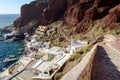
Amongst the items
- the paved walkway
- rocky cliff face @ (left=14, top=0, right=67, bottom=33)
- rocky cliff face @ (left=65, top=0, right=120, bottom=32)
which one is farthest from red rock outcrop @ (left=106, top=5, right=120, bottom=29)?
rocky cliff face @ (left=14, top=0, right=67, bottom=33)

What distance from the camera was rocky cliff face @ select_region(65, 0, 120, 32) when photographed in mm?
42725

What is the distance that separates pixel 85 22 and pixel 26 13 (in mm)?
54278

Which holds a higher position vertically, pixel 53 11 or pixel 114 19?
pixel 53 11

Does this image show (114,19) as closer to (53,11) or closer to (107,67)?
(107,67)

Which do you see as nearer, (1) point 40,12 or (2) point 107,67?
(2) point 107,67

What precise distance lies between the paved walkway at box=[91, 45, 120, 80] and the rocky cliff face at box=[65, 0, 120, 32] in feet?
92.0

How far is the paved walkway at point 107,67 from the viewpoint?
925 cm

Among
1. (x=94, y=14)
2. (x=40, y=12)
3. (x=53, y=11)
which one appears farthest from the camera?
(x=40, y=12)

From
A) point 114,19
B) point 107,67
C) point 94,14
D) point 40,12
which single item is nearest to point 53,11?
point 40,12

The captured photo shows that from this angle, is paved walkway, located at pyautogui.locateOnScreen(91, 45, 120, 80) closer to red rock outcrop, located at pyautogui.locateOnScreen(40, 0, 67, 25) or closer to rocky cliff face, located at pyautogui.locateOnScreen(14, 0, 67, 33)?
rocky cliff face, located at pyautogui.locateOnScreen(14, 0, 67, 33)

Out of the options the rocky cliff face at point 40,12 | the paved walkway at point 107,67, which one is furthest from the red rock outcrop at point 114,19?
the rocky cliff face at point 40,12

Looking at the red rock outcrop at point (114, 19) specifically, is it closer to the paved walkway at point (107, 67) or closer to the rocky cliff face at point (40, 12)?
the paved walkway at point (107, 67)

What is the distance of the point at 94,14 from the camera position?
5031cm

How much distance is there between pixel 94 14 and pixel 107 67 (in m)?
40.9
